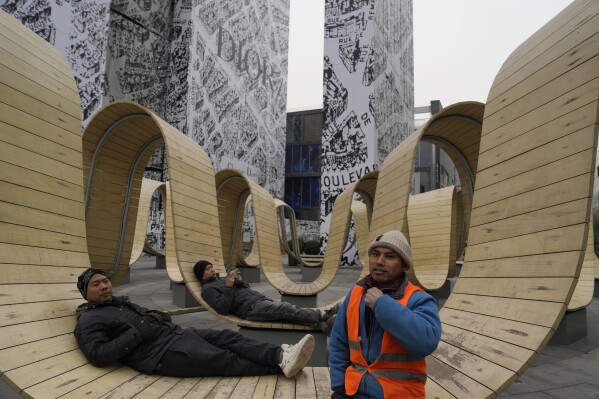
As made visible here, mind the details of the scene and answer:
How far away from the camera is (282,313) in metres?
4.51

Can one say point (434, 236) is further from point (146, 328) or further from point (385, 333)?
point (385, 333)

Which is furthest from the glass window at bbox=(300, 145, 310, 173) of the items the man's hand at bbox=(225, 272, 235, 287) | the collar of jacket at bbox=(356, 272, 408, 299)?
the collar of jacket at bbox=(356, 272, 408, 299)

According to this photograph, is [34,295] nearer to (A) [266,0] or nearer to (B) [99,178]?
(B) [99,178]

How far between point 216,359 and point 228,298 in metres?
2.05

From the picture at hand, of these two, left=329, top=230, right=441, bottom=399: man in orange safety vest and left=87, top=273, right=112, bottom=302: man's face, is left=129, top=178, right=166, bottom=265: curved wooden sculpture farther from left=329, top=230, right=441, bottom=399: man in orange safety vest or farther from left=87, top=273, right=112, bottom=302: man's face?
left=329, top=230, right=441, bottom=399: man in orange safety vest

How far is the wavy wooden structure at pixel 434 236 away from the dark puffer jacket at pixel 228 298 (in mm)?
4534

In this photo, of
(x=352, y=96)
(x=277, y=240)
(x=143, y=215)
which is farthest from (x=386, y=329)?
(x=352, y=96)

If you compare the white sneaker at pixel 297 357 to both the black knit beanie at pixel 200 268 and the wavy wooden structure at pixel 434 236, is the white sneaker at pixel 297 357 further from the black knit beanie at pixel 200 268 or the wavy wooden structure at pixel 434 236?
the wavy wooden structure at pixel 434 236

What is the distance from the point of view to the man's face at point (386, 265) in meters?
1.84

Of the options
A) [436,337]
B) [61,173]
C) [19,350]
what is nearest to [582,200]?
[436,337]

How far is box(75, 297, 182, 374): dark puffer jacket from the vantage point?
267 centimetres

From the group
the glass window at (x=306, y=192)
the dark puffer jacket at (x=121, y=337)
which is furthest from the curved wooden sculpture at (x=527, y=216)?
the glass window at (x=306, y=192)

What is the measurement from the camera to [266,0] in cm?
3164

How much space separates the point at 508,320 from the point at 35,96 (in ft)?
15.2
